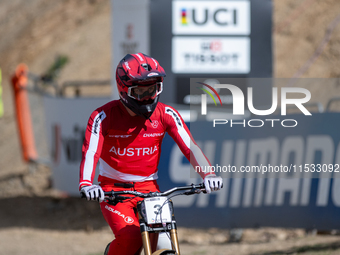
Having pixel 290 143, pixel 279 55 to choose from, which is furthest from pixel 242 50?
pixel 279 55

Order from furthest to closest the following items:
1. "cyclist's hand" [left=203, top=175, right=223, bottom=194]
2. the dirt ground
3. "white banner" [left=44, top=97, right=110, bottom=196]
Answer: "white banner" [left=44, top=97, right=110, bottom=196]
the dirt ground
"cyclist's hand" [left=203, top=175, right=223, bottom=194]

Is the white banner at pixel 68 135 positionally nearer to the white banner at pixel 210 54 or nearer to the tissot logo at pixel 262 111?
the white banner at pixel 210 54

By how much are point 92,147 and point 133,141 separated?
1.25 feet

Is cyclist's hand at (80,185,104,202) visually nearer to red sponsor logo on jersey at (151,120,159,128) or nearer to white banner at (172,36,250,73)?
red sponsor logo on jersey at (151,120,159,128)

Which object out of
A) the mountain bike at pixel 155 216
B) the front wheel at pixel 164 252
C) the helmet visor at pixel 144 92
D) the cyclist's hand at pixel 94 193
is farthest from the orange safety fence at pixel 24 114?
the front wheel at pixel 164 252

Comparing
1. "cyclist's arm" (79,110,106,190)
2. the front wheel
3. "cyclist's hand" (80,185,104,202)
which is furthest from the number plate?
"cyclist's arm" (79,110,106,190)

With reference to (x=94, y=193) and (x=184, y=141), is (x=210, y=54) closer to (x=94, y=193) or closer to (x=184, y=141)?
(x=184, y=141)

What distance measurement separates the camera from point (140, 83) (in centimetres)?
381

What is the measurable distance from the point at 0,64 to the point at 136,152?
26.5 metres

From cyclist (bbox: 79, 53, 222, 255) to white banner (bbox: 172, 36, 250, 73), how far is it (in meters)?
4.85

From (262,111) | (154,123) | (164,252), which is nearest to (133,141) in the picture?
(154,123)

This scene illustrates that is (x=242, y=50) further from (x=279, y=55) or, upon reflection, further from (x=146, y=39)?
(x=279, y=55)

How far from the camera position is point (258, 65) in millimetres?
9188

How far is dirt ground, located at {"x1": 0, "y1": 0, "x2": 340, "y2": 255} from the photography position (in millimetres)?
8281
